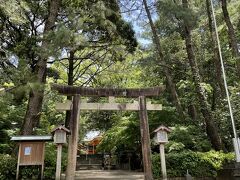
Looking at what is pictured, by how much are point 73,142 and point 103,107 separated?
171 cm

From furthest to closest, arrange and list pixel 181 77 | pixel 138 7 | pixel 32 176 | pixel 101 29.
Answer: pixel 181 77 < pixel 138 7 < pixel 101 29 < pixel 32 176

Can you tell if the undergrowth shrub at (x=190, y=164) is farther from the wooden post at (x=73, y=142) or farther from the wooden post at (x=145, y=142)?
the wooden post at (x=73, y=142)

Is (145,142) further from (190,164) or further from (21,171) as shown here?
(21,171)

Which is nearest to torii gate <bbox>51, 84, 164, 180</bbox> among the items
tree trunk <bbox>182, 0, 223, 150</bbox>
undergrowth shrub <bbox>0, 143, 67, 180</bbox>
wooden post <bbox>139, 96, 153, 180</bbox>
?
wooden post <bbox>139, 96, 153, 180</bbox>

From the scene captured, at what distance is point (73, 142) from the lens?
30.7 ft

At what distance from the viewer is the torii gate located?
9293mm

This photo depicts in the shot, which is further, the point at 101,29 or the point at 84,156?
the point at 84,156

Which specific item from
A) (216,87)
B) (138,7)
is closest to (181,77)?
(216,87)

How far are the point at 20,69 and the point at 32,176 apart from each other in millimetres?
3762

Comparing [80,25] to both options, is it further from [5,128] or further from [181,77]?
[181,77]

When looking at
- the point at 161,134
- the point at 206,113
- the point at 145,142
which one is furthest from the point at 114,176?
the point at 206,113

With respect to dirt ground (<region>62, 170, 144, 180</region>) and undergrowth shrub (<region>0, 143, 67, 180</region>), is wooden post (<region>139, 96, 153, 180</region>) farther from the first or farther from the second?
undergrowth shrub (<region>0, 143, 67, 180</region>)

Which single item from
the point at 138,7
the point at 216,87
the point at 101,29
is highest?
the point at 138,7

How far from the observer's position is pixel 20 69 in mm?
8547
